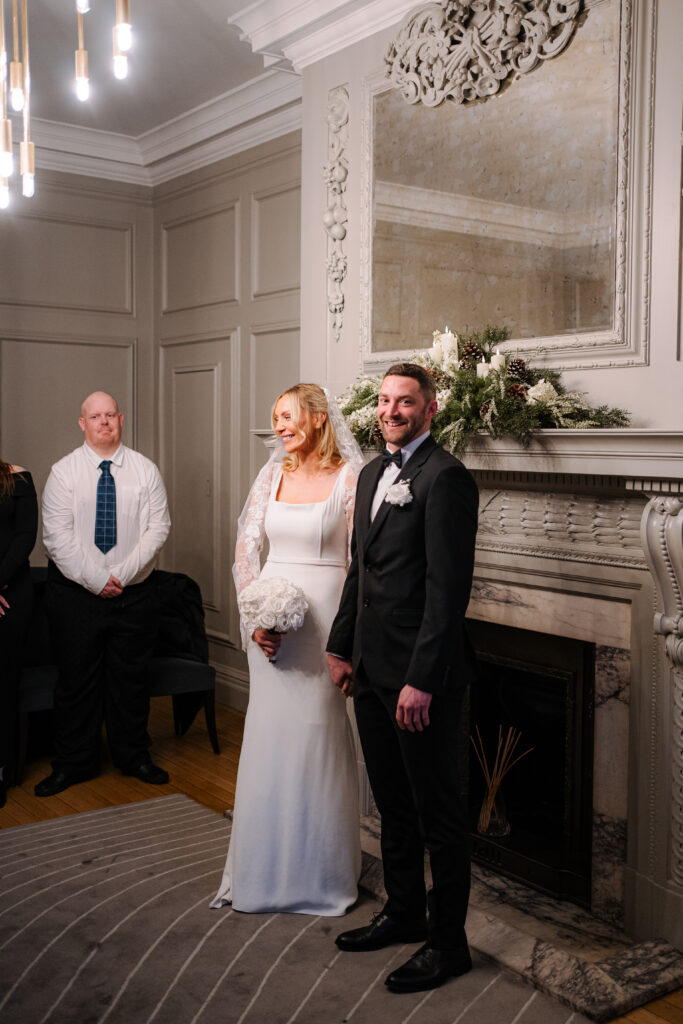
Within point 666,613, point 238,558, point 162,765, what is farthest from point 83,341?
point 666,613

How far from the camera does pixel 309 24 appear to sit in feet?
12.8

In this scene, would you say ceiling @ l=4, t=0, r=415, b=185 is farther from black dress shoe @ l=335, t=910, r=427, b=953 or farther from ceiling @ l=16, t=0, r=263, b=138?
black dress shoe @ l=335, t=910, r=427, b=953

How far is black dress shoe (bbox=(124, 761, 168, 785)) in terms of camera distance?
172 inches

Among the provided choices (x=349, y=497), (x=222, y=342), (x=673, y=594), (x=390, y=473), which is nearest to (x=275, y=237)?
(x=222, y=342)

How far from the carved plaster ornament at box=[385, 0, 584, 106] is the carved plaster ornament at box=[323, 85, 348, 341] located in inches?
13.7

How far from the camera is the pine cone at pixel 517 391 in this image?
3.03 meters

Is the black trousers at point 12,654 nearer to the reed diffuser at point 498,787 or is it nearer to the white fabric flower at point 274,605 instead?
the white fabric flower at point 274,605

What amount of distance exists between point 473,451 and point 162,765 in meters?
2.36

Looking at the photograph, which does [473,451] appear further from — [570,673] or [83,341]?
[83,341]

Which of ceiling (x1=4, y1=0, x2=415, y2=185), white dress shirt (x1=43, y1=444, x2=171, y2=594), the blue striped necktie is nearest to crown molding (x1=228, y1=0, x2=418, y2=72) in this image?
ceiling (x1=4, y1=0, x2=415, y2=185)

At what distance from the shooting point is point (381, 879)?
323 centimetres

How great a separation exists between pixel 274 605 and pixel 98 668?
182cm

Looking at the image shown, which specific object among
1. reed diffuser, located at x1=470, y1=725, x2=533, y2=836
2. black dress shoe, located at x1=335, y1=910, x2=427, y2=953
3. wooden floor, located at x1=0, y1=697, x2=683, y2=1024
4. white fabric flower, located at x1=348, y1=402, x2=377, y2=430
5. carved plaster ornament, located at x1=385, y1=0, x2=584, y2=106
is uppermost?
carved plaster ornament, located at x1=385, y1=0, x2=584, y2=106

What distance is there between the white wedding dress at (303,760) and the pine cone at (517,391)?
55cm
